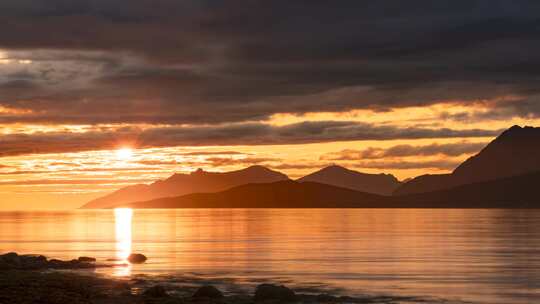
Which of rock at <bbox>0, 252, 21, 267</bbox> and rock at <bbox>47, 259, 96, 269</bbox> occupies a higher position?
rock at <bbox>0, 252, 21, 267</bbox>

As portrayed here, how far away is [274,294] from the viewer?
5566cm

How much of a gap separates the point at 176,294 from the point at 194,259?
39.0 metres

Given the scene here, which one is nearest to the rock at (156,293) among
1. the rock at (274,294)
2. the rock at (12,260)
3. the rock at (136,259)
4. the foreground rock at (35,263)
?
the rock at (274,294)

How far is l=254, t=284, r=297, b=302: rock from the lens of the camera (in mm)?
55491

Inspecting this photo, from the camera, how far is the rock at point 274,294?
182 feet

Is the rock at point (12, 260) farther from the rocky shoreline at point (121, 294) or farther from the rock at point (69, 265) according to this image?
the rocky shoreline at point (121, 294)

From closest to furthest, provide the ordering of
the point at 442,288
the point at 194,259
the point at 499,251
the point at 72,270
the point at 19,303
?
the point at 19,303 < the point at 442,288 < the point at 72,270 < the point at 194,259 < the point at 499,251

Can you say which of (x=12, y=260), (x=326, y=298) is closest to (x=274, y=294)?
(x=326, y=298)

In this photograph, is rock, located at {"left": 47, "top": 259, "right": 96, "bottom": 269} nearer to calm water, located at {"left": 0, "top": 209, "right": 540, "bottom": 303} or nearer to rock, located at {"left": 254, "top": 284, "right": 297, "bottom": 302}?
calm water, located at {"left": 0, "top": 209, "right": 540, "bottom": 303}

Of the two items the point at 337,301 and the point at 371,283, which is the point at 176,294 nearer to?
the point at 337,301

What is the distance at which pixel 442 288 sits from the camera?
66.1m

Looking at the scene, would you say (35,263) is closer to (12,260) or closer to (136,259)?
(12,260)

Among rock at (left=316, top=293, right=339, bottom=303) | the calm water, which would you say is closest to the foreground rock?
the calm water

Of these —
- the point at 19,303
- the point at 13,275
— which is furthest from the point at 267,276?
the point at 19,303
